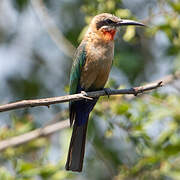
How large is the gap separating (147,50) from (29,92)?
1637 millimetres

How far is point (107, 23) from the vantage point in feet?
17.3

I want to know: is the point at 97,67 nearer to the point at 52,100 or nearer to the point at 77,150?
the point at 77,150

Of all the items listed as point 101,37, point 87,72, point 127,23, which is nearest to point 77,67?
point 87,72

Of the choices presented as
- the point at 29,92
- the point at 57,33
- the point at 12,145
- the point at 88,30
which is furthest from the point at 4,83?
the point at 88,30

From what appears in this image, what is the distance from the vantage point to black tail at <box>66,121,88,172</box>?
16.4 feet

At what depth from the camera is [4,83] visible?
808 centimetres

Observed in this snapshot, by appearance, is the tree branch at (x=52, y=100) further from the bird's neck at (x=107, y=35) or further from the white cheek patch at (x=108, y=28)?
the white cheek patch at (x=108, y=28)

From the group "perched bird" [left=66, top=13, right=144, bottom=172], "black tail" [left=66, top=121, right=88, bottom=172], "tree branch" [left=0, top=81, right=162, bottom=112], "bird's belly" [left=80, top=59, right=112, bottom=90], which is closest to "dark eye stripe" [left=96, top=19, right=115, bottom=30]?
"perched bird" [left=66, top=13, right=144, bottom=172]

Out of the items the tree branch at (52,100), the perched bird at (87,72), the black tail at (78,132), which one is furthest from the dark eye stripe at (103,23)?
the tree branch at (52,100)

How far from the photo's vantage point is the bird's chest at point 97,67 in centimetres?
489

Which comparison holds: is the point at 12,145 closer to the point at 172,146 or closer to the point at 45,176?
the point at 45,176

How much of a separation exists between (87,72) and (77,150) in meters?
0.67

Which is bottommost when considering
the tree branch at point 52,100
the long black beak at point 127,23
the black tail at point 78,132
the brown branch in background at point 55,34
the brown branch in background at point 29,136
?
the tree branch at point 52,100

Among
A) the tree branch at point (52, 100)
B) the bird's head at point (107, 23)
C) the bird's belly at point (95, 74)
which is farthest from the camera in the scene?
the bird's head at point (107, 23)
